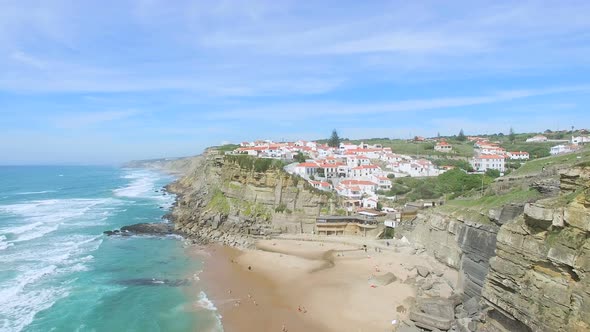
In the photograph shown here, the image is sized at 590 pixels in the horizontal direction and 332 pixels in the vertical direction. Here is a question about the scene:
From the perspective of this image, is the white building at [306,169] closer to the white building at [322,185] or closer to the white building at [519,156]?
the white building at [322,185]

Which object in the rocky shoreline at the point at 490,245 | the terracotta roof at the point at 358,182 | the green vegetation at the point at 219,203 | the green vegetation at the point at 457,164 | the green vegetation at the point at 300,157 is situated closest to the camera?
the rocky shoreline at the point at 490,245

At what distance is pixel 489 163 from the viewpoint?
7069 cm

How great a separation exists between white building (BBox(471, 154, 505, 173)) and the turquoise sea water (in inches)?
2065

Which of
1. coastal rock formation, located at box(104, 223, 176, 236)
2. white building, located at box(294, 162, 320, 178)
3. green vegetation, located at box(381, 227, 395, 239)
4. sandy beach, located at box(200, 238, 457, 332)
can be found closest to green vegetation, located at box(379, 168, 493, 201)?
white building, located at box(294, 162, 320, 178)

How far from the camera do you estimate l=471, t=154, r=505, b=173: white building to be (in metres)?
69.8

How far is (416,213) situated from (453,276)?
1384 cm

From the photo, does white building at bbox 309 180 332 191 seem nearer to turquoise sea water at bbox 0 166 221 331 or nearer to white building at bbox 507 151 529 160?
turquoise sea water at bbox 0 166 221 331

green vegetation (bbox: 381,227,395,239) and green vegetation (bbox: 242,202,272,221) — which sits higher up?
green vegetation (bbox: 242,202,272,221)

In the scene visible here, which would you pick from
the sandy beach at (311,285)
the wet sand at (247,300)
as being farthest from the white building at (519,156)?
the wet sand at (247,300)

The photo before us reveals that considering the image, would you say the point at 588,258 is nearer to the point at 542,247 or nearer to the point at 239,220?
the point at 542,247

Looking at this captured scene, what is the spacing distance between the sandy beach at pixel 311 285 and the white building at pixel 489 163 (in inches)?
1592

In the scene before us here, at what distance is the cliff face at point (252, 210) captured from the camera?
144 feet

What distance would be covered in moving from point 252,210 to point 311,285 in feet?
59.7

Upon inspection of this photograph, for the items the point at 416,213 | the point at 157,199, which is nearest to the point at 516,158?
the point at 416,213
